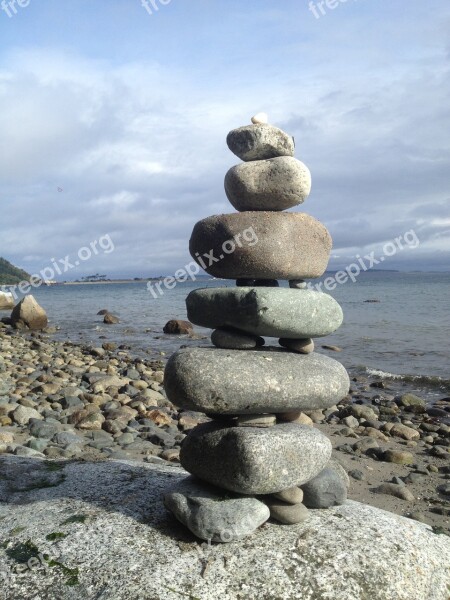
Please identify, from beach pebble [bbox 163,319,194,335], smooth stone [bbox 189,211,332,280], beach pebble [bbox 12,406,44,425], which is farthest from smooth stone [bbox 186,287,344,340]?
beach pebble [bbox 163,319,194,335]

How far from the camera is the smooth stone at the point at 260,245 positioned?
580 cm

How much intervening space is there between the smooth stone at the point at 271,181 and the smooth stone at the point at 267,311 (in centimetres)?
112

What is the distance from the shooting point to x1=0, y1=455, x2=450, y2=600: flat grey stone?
4.34 metres

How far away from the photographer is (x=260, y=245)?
5766mm

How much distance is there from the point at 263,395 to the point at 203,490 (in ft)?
3.63

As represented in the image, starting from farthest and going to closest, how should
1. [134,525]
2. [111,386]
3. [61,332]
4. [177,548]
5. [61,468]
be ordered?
[61,332]
[111,386]
[61,468]
[134,525]
[177,548]

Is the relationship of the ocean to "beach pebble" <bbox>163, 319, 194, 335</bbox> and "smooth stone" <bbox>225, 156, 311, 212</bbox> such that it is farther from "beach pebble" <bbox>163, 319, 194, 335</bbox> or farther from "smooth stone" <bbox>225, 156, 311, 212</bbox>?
"smooth stone" <bbox>225, 156, 311, 212</bbox>

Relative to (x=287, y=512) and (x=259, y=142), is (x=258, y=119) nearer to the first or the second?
(x=259, y=142)

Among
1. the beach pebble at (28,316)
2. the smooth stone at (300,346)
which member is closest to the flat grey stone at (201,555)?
the smooth stone at (300,346)

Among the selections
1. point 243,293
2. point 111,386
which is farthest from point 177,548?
point 111,386

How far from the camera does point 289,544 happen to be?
4914 mm

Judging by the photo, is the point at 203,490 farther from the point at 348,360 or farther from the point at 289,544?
the point at 348,360

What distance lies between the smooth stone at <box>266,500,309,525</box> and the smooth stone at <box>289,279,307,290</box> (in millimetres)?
2279

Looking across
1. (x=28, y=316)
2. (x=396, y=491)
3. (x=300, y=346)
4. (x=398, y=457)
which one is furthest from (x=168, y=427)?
(x=28, y=316)
